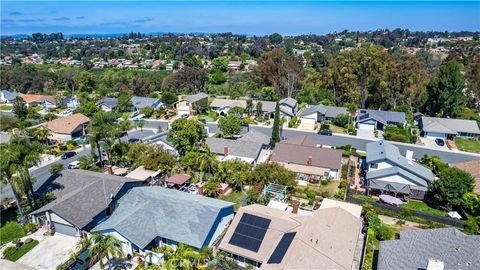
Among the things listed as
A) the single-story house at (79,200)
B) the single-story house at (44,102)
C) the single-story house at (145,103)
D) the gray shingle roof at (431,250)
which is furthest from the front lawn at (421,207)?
the single-story house at (44,102)

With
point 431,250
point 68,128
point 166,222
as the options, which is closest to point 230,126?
point 166,222

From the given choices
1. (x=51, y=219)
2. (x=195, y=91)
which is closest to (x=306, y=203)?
(x=51, y=219)

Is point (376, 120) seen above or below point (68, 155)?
above

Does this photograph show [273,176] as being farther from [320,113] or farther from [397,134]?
[320,113]

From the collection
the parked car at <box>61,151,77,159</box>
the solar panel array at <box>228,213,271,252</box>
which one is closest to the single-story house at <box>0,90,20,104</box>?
the parked car at <box>61,151,77,159</box>

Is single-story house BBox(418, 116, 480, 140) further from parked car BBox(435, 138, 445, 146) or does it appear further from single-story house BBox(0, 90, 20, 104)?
single-story house BBox(0, 90, 20, 104)

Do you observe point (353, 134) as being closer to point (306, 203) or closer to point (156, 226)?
point (306, 203)
